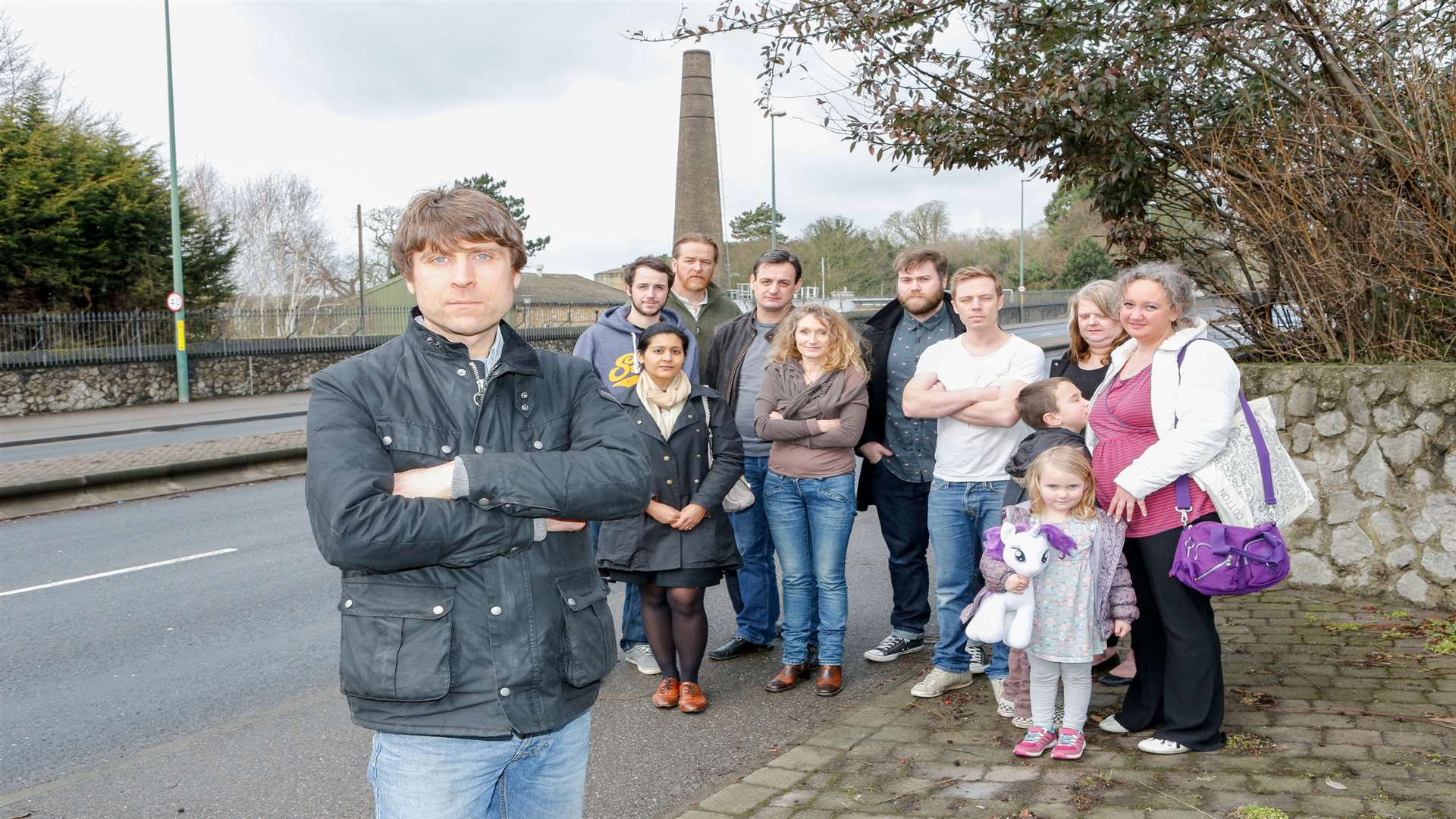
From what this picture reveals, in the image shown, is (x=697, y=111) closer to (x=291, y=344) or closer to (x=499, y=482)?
(x=291, y=344)

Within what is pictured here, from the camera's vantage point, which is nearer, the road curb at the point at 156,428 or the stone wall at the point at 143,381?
the road curb at the point at 156,428

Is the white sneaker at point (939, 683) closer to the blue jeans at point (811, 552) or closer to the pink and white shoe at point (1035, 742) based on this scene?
the blue jeans at point (811, 552)

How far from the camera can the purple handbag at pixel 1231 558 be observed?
13.2ft

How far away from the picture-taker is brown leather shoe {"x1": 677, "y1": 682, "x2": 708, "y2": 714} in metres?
5.08

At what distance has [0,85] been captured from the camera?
3156cm

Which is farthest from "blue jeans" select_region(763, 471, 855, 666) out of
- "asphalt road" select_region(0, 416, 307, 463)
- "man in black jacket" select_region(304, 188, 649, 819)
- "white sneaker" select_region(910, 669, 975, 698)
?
"asphalt road" select_region(0, 416, 307, 463)

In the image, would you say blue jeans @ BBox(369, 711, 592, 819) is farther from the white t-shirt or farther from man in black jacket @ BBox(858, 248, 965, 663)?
man in black jacket @ BBox(858, 248, 965, 663)

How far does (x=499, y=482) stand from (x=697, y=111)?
21513 mm

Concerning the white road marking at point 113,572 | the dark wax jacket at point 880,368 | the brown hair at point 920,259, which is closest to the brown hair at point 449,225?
the brown hair at point 920,259

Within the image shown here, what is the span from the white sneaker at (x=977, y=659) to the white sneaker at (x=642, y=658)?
1.49 meters

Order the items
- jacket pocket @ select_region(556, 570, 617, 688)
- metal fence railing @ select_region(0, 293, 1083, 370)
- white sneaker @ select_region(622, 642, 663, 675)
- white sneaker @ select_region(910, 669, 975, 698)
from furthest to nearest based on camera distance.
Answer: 1. metal fence railing @ select_region(0, 293, 1083, 370)
2. white sneaker @ select_region(622, 642, 663, 675)
3. white sneaker @ select_region(910, 669, 975, 698)
4. jacket pocket @ select_region(556, 570, 617, 688)

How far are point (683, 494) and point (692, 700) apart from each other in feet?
3.00

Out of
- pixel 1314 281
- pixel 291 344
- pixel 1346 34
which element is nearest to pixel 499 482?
pixel 1314 281

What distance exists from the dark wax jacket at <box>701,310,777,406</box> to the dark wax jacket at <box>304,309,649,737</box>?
3.54m
